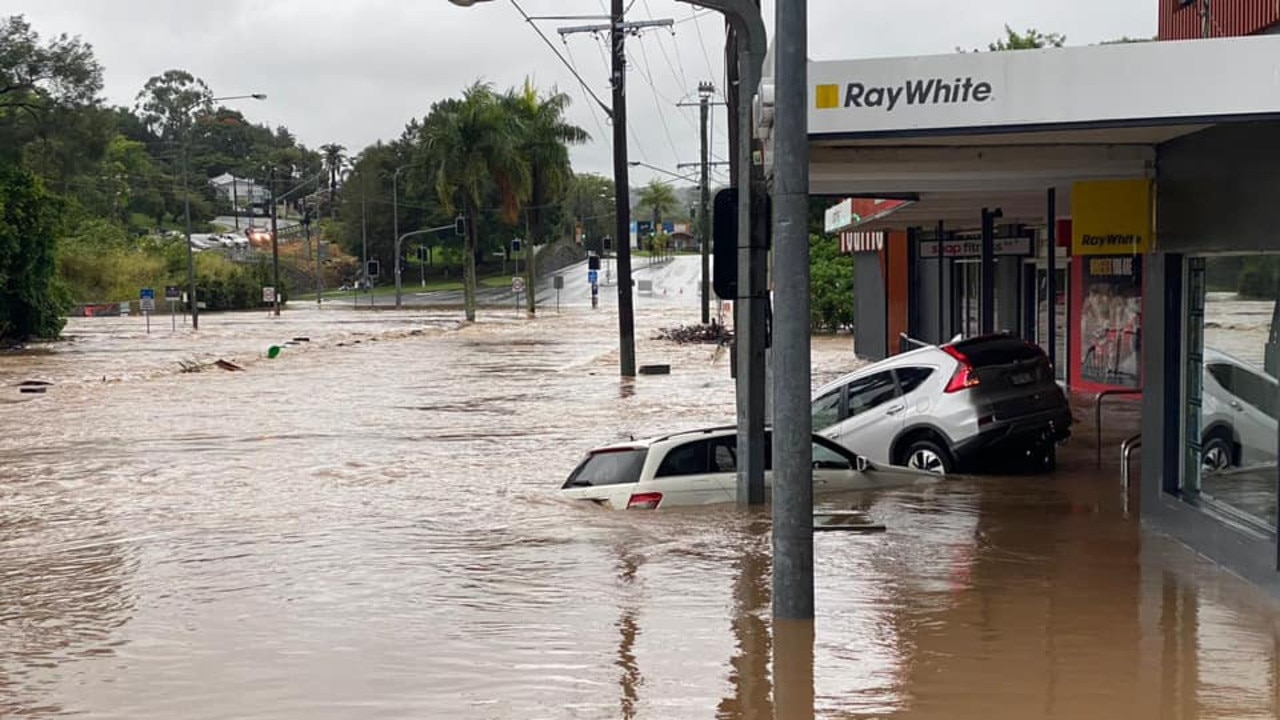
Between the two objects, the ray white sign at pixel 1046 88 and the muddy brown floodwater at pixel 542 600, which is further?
the ray white sign at pixel 1046 88

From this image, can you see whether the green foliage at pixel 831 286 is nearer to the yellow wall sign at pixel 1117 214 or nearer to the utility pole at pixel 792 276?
the yellow wall sign at pixel 1117 214

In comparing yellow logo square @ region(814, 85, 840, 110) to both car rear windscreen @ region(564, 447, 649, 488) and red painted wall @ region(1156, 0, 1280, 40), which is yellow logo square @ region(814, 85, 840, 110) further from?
red painted wall @ region(1156, 0, 1280, 40)

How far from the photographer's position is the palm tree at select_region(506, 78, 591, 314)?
80.0 metres

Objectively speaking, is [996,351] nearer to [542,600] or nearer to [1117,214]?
[1117,214]

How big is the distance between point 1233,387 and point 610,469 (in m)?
5.70

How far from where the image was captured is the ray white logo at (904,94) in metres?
9.03

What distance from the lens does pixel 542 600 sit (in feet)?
33.5

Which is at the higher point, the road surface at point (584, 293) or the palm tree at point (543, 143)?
the palm tree at point (543, 143)

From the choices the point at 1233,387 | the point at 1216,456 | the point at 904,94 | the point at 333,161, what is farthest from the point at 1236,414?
the point at 333,161

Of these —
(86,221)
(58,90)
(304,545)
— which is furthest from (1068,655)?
(86,221)

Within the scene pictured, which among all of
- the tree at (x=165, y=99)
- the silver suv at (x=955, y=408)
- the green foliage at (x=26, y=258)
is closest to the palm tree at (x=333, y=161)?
the tree at (x=165, y=99)

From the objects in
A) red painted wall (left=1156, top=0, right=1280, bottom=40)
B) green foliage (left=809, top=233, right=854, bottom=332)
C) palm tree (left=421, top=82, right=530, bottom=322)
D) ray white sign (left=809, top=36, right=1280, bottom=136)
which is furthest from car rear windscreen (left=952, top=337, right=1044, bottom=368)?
palm tree (left=421, top=82, right=530, bottom=322)

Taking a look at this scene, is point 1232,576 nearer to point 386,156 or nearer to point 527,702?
point 527,702

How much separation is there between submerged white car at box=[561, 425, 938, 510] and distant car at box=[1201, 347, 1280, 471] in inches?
152
